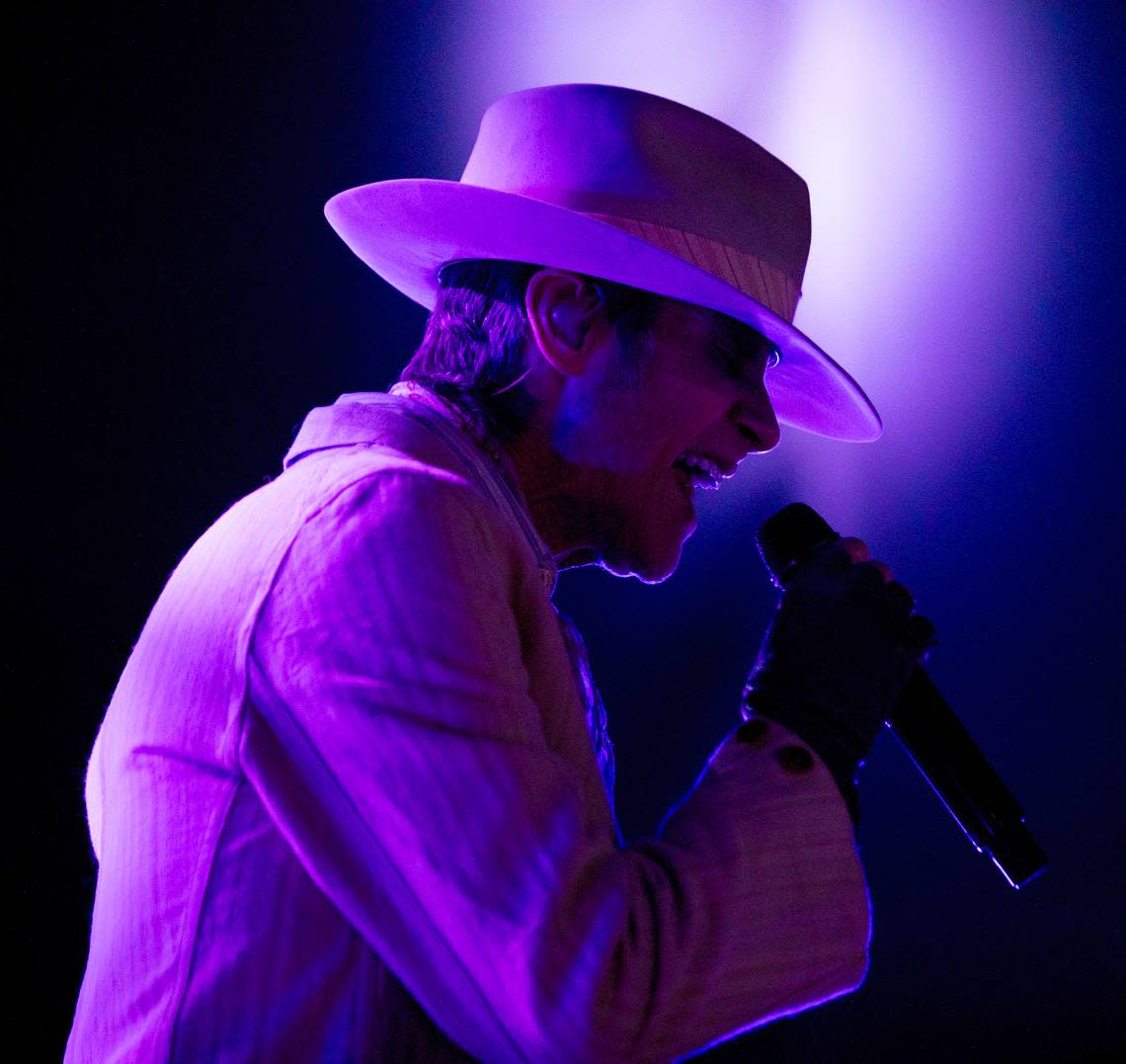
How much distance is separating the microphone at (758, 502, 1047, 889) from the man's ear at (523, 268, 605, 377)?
38 centimetres

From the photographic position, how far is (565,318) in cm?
114

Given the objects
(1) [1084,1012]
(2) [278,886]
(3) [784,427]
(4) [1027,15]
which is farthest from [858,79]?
(1) [1084,1012]

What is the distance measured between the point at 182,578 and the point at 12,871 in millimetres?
1687

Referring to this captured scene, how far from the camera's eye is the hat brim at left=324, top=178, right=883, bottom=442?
106 centimetres

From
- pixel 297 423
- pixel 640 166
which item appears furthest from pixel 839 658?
pixel 297 423

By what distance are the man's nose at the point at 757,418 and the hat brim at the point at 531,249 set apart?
3.0 inches

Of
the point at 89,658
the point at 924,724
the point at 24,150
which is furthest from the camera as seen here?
the point at 89,658

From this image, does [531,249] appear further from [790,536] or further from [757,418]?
[790,536]

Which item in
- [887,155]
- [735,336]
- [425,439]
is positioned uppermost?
[887,155]

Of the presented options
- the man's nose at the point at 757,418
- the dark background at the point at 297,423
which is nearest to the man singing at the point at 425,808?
the man's nose at the point at 757,418

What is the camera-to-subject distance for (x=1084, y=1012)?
10.9 ft

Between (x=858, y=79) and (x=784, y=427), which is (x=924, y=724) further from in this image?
(x=858, y=79)

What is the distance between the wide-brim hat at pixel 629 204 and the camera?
3.55ft

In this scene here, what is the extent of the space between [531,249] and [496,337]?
0.11 m
